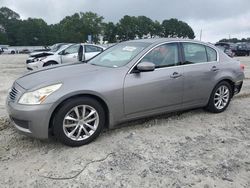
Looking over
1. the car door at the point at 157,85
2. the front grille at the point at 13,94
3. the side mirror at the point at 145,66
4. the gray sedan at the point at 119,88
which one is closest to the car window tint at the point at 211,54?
the gray sedan at the point at 119,88

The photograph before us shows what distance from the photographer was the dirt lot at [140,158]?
134 inches

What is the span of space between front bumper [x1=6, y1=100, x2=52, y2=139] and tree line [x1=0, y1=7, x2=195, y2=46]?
8848 centimetres

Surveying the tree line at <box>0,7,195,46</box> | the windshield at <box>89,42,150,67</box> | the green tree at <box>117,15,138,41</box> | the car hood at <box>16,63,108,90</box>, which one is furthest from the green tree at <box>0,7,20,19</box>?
the car hood at <box>16,63,108,90</box>

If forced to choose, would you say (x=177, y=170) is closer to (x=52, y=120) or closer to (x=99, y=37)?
(x=52, y=120)

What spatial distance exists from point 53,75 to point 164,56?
1.88 metres

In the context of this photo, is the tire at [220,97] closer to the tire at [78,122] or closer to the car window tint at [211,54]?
the car window tint at [211,54]

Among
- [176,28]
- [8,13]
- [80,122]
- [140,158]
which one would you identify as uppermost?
[8,13]

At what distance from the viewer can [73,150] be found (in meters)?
4.12

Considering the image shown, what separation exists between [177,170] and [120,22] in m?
96.7

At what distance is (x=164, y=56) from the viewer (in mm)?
5090

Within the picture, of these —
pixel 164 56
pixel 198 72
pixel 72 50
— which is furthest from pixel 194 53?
pixel 72 50

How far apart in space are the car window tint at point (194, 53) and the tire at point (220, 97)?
2.11 ft

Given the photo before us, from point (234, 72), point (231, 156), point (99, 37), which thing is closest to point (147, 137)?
point (231, 156)

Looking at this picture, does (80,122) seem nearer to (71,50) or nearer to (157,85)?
(157,85)
